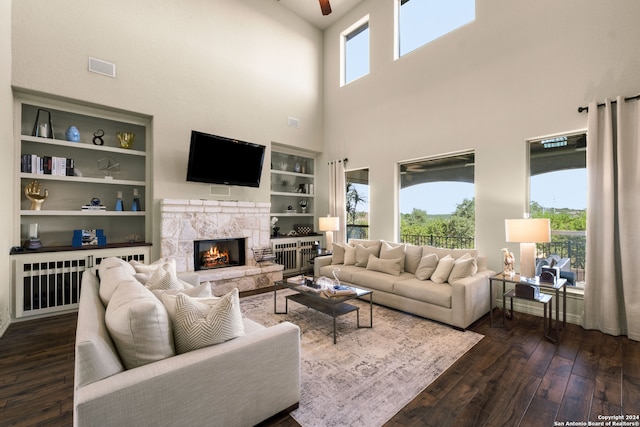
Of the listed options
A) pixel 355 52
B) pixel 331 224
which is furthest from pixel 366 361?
pixel 355 52

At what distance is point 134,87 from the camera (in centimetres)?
443

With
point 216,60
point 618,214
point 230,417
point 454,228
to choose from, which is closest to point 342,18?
point 216,60

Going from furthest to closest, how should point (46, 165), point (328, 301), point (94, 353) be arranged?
1. point (46, 165)
2. point (328, 301)
3. point (94, 353)

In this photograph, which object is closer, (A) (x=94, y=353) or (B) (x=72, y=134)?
(A) (x=94, y=353)

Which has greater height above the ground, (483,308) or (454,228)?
(454,228)

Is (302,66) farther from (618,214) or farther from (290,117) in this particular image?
(618,214)

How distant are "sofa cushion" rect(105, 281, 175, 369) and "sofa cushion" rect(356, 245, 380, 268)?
364 centimetres

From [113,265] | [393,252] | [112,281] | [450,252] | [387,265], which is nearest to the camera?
[112,281]

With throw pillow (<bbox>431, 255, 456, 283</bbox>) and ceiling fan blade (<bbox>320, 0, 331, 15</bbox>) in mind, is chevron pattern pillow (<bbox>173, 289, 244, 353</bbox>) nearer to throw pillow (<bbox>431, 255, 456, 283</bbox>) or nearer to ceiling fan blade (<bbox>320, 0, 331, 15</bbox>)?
throw pillow (<bbox>431, 255, 456, 283</bbox>)

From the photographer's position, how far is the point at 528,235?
336 centimetres

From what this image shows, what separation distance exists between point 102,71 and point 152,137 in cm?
105

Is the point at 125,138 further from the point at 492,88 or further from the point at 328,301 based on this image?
the point at 492,88

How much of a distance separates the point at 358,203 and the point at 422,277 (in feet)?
8.55

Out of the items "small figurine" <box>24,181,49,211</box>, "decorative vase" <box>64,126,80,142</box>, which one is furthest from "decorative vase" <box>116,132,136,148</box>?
"small figurine" <box>24,181,49,211</box>
